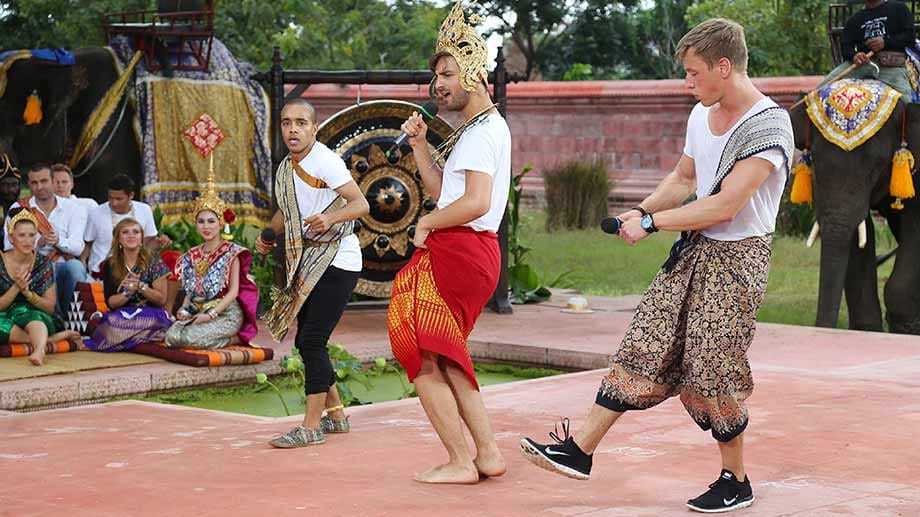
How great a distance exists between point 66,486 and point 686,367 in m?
2.24

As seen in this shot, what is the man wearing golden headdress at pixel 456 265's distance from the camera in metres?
5.40

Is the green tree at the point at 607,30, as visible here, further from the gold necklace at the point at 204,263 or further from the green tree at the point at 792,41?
the gold necklace at the point at 204,263

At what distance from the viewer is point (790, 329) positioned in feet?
33.0

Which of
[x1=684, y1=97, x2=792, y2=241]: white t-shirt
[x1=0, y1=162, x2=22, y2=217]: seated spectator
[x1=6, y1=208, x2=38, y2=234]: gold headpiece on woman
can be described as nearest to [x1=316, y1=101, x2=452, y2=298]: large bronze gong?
[x1=0, y1=162, x2=22, y2=217]: seated spectator

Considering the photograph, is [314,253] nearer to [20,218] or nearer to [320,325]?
[320,325]

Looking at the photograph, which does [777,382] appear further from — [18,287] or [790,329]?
[18,287]

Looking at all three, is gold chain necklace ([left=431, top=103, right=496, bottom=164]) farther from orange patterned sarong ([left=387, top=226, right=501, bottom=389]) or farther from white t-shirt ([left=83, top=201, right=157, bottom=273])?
white t-shirt ([left=83, top=201, right=157, bottom=273])

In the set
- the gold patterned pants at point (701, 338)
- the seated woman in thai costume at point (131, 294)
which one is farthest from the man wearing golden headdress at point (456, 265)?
the seated woman in thai costume at point (131, 294)

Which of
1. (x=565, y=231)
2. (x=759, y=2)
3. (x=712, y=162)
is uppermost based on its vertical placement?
(x=759, y=2)

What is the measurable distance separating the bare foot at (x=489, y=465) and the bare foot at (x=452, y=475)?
0.06 m

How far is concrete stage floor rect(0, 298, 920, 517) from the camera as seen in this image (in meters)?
5.14

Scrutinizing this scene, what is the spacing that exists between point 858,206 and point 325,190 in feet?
16.1

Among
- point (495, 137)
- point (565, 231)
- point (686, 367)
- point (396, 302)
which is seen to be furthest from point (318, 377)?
point (565, 231)

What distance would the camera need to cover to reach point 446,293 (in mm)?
5438
